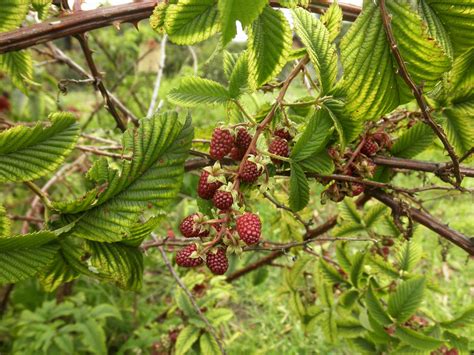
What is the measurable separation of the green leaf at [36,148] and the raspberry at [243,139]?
0.79 ft

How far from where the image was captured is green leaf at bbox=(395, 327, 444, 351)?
3.41 feet

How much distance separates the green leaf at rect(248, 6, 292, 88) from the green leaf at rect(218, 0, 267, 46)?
0.56 feet

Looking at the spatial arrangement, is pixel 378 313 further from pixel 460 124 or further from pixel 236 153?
pixel 236 153

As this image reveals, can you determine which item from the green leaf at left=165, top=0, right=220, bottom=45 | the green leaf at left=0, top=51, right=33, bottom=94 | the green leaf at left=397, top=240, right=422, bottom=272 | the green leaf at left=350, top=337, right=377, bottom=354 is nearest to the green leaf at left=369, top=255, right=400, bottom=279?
the green leaf at left=397, top=240, right=422, bottom=272

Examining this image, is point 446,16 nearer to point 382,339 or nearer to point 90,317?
point 382,339

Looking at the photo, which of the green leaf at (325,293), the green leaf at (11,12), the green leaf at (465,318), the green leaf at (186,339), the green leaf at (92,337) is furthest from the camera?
the green leaf at (92,337)

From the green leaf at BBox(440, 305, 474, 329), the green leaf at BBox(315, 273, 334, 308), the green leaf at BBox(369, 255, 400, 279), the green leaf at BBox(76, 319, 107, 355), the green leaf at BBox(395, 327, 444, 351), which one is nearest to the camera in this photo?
the green leaf at BBox(395, 327, 444, 351)

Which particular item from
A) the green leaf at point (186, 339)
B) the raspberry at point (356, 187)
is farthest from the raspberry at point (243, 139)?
the green leaf at point (186, 339)

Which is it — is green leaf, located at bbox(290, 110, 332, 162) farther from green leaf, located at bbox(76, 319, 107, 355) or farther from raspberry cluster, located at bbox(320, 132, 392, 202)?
green leaf, located at bbox(76, 319, 107, 355)

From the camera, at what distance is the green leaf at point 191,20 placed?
1.82 feet

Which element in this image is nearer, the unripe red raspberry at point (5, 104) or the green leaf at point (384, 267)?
the green leaf at point (384, 267)

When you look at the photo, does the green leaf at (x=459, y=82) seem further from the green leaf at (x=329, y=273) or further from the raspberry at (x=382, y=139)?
the green leaf at (x=329, y=273)

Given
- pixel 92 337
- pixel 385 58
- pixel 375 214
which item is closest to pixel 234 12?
pixel 385 58

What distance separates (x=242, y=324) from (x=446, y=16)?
8.35 ft
